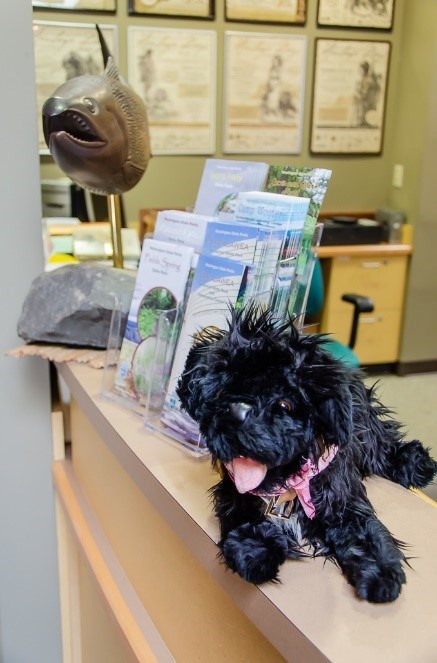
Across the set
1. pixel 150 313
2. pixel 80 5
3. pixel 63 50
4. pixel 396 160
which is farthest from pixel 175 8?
pixel 150 313

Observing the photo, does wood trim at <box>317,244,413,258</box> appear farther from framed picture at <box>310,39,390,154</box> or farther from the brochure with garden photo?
the brochure with garden photo

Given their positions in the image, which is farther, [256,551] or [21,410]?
[21,410]

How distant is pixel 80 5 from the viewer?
10.3 ft

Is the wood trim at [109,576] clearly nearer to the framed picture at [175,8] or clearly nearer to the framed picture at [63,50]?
the framed picture at [63,50]

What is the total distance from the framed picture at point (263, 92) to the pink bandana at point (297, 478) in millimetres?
3250

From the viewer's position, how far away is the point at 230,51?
344cm

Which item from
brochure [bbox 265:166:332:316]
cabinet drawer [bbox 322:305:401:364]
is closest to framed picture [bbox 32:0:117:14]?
cabinet drawer [bbox 322:305:401:364]

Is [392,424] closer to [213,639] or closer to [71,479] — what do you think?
[213,639]

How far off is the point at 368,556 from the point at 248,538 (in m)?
Answer: 0.10

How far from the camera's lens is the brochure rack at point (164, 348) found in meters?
0.77

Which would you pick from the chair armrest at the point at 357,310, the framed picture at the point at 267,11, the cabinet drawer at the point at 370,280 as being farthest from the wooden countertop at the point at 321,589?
the framed picture at the point at 267,11

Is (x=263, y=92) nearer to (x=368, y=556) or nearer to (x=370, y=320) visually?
(x=370, y=320)

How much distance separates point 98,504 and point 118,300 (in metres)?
0.36

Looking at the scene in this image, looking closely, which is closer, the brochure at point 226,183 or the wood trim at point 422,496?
the wood trim at point 422,496
